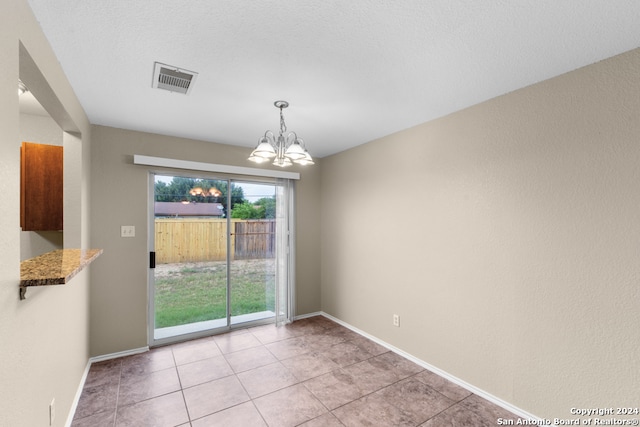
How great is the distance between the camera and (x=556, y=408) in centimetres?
201

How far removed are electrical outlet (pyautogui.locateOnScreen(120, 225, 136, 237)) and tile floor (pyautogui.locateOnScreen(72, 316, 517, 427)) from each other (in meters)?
1.33

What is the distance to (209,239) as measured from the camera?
12.6 ft

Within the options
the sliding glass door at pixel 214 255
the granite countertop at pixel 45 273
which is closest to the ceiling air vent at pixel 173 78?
the granite countertop at pixel 45 273

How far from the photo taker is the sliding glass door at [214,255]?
353cm

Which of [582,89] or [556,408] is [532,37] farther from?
[556,408]

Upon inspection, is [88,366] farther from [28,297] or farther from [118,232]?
[28,297]

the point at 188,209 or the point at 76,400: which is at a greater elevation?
the point at 188,209

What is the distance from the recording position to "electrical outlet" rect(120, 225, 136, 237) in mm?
3201

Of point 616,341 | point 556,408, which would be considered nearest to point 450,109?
point 616,341

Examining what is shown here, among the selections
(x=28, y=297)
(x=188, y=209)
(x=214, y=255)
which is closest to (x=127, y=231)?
(x=188, y=209)

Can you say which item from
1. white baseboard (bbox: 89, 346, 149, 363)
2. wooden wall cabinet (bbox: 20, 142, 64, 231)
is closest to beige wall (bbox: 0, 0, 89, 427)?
wooden wall cabinet (bbox: 20, 142, 64, 231)

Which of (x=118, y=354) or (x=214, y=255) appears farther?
(x=214, y=255)

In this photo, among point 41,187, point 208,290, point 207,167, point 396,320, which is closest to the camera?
point 41,187

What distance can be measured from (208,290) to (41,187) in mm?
2046
